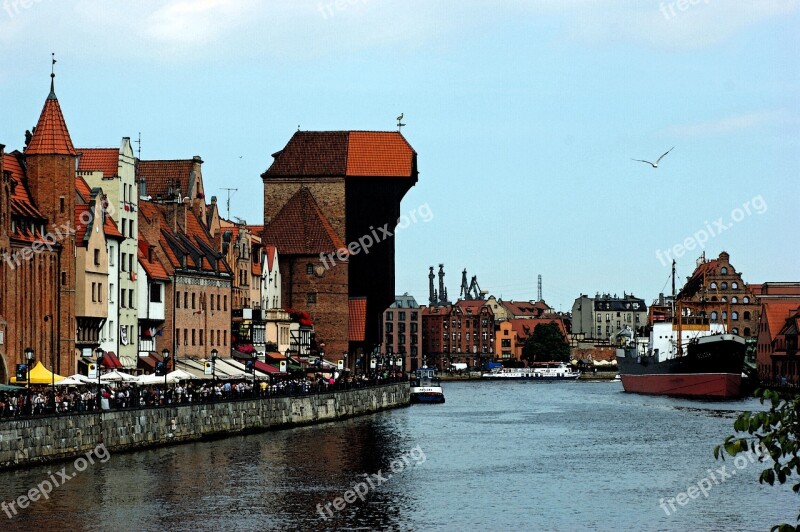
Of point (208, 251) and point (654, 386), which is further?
point (654, 386)

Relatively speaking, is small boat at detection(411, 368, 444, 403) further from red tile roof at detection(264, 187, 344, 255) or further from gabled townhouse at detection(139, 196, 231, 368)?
gabled townhouse at detection(139, 196, 231, 368)

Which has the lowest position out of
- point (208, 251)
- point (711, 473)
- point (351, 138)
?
point (711, 473)

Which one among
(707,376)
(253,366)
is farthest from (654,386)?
(253,366)

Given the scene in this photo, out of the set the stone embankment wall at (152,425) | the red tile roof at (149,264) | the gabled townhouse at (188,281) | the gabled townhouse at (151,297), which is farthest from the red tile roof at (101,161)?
the stone embankment wall at (152,425)

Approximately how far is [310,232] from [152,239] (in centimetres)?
4969

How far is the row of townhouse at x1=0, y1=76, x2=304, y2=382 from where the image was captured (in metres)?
76.7

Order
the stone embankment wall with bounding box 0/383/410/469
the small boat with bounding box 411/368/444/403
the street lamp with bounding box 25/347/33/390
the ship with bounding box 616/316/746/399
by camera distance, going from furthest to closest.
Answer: the ship with bounding box 616/316/746/399 < the small boat with bounding box 411/368/444/403 < the street lamp with bounding box 25/347/33/390 < the stone embankment wall with bounding box 0/383/410/469

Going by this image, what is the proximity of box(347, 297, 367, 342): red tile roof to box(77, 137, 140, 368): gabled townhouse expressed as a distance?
56.7 meters

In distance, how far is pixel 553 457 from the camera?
240 feet

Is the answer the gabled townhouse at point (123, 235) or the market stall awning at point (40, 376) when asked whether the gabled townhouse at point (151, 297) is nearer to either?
the gabled townhouse at point (123, 235)

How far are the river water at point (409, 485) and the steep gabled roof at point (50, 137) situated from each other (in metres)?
17.3

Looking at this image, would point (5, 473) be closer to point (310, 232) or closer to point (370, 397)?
point (370, 397)

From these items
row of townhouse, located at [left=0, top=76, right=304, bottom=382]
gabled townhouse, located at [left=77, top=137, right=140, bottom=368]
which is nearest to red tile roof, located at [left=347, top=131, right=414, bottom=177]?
row of townhouse, located at [left=0, top=76, right=304, bottom=382]

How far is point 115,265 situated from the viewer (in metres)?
90.8
